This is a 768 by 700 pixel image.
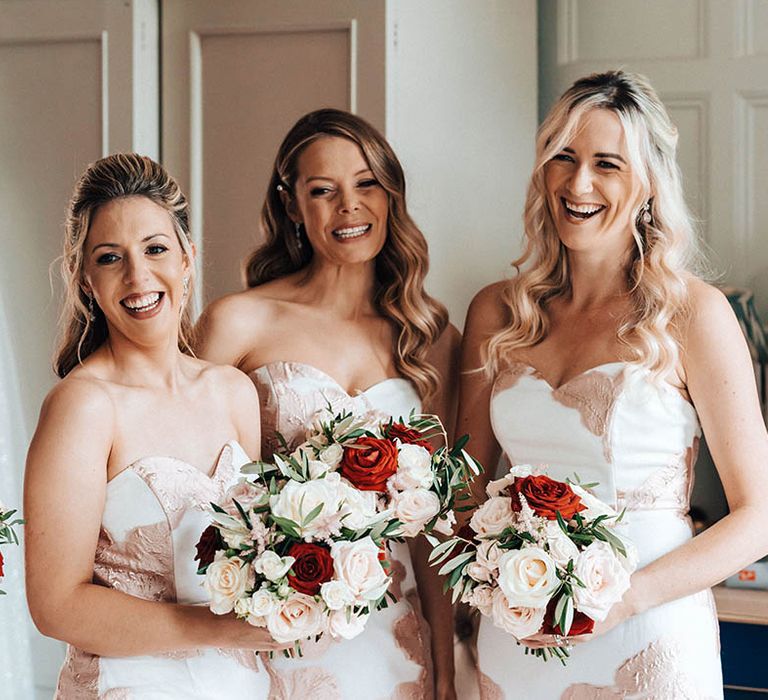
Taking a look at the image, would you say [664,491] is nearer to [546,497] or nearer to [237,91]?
[546,497]

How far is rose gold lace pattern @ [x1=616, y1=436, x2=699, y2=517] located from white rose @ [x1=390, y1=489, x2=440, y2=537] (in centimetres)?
49

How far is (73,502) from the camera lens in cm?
189

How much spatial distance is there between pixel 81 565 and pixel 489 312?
1140 millimetres

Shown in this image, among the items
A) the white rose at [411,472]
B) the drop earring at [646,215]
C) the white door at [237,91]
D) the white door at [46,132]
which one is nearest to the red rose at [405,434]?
the white rose at [411,472]

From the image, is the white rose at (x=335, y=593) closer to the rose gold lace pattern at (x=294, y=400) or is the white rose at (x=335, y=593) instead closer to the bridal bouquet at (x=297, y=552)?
the bridal bouquet at (x=297, y=552)

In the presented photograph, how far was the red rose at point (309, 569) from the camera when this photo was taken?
70.4 inches

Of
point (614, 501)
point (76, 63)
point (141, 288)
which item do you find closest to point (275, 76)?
point (76, 63)

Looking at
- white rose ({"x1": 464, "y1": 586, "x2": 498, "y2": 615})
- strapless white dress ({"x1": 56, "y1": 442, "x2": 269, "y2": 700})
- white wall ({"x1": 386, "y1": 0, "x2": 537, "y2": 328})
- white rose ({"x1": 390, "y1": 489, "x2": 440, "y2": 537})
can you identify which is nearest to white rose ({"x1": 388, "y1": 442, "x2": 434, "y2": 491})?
white rose ({"x1": 390, "y1": 489, "x2": 440, "y2": 537})

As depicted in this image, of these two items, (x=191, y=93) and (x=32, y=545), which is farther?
(x=191, y=93)

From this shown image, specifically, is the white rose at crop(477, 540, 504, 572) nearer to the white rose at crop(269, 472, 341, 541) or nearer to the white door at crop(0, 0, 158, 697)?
the white rose at crop(269, 472, 341, 541)

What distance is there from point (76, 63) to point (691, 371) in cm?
200

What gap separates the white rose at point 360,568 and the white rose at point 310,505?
1.5 inches

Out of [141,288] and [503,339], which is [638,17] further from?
[141,288]

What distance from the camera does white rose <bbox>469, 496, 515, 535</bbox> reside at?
1.97 m
